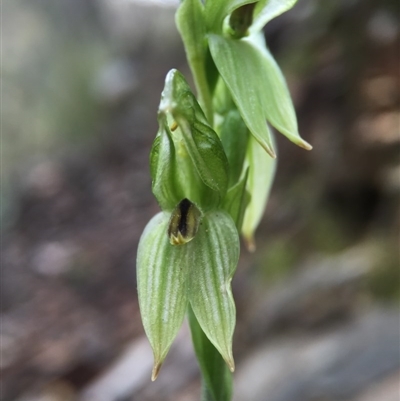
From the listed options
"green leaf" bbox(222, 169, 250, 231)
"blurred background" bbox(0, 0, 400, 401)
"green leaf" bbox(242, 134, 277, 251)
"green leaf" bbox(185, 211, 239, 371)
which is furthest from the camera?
"blurred background" bbox(0, 0, 400, 401)

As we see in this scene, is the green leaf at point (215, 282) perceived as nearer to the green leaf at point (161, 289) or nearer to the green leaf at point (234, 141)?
the green leaf at point (161, 289)

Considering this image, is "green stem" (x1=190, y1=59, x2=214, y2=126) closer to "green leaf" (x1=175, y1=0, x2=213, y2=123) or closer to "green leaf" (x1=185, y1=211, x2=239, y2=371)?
"green leaf" (x1=175, y1=0, x2=213, y2=123)

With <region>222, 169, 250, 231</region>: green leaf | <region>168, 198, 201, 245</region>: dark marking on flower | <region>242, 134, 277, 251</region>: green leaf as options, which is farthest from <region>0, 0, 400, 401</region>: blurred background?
<region>168, 198, 201, 245</region>: dark marking on flower

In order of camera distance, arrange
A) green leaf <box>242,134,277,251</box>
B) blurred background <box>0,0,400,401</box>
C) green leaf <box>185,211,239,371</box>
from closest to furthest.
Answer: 1. green leaf <box>185,211,239,371</box>
2. green leaf <box>242,134,277,251</box>
3. blurred background <box>0,0,400,401</box>

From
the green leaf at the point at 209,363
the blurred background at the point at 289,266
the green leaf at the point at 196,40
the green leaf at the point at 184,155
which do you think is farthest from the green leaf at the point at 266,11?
the blurred background at the point at 289,266

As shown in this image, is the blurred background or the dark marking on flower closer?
the dark marking on flower

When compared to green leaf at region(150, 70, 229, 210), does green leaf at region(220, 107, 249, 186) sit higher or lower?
higher
